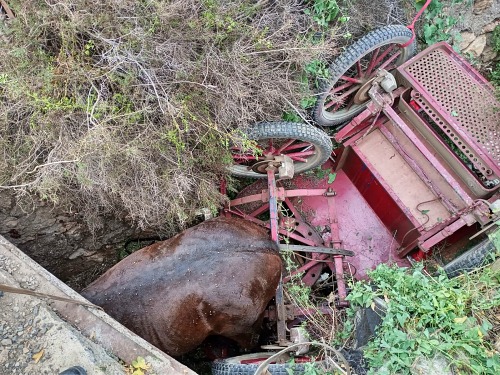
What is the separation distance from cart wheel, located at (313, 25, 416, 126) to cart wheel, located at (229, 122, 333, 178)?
0.38 meters

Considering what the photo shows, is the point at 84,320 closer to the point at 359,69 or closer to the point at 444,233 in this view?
the point at 444,233

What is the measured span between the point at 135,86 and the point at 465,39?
4014 mm

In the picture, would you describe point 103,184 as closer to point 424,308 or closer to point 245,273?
point 245,273

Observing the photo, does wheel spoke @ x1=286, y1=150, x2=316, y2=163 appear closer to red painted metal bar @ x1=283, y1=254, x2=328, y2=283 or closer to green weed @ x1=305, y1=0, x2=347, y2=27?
red painted metal bar @ x1=283, y1=254, x2=328, y2=283

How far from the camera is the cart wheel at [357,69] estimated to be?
4.18 m

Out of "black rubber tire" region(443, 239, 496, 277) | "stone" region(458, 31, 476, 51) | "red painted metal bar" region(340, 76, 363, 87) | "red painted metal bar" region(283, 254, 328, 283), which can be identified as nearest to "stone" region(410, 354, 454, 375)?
"black rubber tire" region(443, 239, 496, 277)

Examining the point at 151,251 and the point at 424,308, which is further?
the point at 151,251

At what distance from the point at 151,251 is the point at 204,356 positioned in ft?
5.28

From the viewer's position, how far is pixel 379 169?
5094 mm

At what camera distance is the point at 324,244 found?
17.3 feet

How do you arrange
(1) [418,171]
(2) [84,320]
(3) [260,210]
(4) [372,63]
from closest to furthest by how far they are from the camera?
(2) [84,320] < (4) [372,63] < (1) [418,171] < (3) [260,210]

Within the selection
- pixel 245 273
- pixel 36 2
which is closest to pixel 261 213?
pixel 245 273

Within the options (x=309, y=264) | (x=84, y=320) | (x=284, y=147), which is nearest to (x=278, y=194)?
(x=284, y=147)

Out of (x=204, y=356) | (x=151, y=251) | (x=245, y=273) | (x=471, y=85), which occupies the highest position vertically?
(x=471, y=85)
